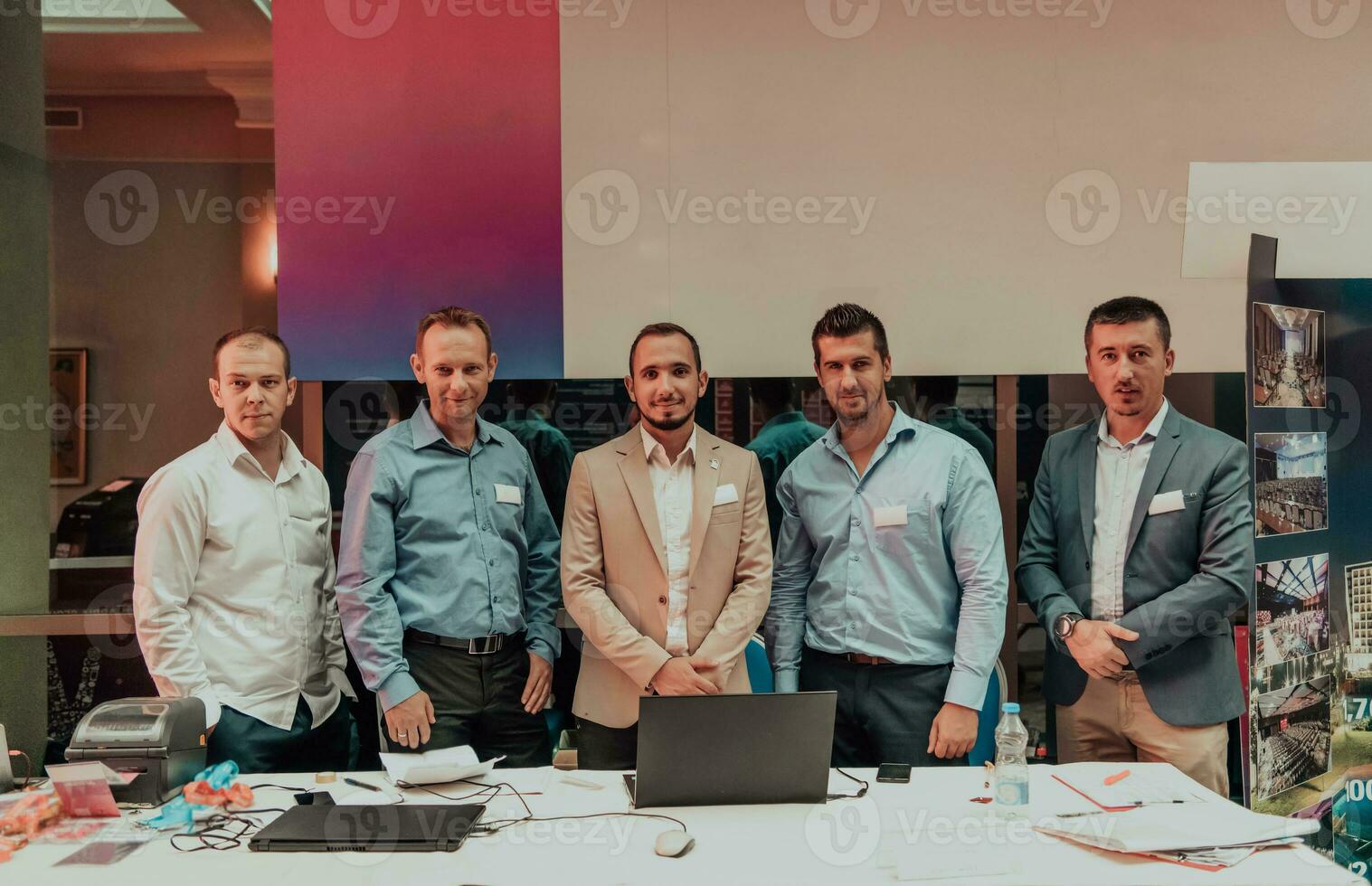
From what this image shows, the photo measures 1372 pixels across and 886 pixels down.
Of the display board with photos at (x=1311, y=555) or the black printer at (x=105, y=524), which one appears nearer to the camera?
the display board with photos at (x=1311, y=555)

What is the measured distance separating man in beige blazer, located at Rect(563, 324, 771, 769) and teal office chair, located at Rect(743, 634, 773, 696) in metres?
0.18

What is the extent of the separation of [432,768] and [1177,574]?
7.84 feet

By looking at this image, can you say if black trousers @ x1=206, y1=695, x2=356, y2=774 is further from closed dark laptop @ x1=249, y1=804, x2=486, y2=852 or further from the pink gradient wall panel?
the pink gradient wall panel

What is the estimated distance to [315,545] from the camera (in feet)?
11.3

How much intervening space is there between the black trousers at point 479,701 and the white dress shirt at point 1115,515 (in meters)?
1.94

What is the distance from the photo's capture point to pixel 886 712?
128 inches

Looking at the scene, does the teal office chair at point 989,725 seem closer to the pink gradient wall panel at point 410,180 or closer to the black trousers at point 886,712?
the black trousers at point 886,712

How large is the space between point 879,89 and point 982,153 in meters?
0.48

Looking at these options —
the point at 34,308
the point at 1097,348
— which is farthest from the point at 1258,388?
the point at 34,308

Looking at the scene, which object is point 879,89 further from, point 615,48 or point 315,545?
point 315,545

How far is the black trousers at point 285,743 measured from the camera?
10.3ft

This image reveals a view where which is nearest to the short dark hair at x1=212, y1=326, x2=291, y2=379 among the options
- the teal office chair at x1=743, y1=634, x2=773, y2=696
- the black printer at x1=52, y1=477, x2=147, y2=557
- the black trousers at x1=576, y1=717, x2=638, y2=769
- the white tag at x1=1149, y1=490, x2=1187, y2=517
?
the black printer at x1=52, y1=477, x2=147, y2=557

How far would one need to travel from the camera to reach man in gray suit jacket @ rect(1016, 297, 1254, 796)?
10.8 feet

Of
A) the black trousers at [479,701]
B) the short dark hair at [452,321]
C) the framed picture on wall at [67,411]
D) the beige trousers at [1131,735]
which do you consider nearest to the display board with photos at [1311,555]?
the beige trousers at [1131,735]
